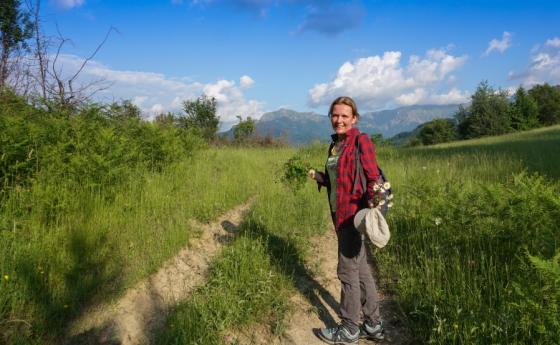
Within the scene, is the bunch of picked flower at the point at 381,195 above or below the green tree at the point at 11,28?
below

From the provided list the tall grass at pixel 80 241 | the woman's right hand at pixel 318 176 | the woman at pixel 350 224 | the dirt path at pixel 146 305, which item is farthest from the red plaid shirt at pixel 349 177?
the tall grass at pixel 80 241

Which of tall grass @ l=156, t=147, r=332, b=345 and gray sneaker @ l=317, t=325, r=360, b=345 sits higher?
tall grass @ l=156, t=147, r=332, b=345

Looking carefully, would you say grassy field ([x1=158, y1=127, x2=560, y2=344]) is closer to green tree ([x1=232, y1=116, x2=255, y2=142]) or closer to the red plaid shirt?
the red plaid shirt

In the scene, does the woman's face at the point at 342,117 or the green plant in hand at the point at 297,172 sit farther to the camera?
the green plant in hand at the point at 297,172

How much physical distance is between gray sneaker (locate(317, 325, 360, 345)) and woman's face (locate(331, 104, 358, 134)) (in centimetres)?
191

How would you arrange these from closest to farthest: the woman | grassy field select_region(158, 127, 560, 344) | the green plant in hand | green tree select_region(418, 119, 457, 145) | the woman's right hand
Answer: grassy field select_region(158, 127, 560, 344), the woman, the woman's right hand, the green plant in hand, green tree select_region(418, 119, 457, 145)

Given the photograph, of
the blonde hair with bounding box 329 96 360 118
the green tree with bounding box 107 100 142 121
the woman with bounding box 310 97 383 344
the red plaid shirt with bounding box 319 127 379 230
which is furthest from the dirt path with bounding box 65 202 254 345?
the green tree with bounding box 107 100 142 121

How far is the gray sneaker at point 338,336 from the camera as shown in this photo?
308cm

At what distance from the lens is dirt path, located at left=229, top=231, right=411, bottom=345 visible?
3.17 m

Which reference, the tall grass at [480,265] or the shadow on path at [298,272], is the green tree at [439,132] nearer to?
the tall grass at [480,265]

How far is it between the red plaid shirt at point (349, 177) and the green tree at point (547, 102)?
80.3 m

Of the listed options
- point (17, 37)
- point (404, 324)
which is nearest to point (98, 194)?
point (404, 324)

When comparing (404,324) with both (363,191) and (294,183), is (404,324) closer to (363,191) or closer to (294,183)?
(363,191)

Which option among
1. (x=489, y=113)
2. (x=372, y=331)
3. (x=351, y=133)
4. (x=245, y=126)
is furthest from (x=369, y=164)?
(x=489, y=113)
